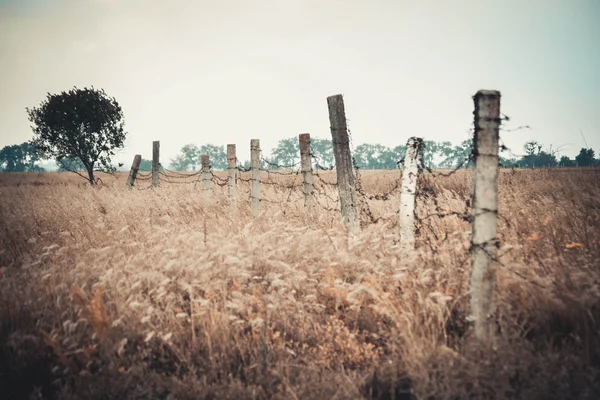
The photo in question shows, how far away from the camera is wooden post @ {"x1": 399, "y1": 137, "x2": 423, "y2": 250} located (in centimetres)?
404

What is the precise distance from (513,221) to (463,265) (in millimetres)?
2403

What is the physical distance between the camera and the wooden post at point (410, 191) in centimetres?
404

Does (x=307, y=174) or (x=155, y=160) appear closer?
(x=307, y=174)

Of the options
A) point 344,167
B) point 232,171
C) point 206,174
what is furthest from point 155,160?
point 344,167

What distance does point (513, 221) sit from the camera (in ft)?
A: 15.7

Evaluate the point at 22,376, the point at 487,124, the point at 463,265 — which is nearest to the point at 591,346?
the point at 463,265

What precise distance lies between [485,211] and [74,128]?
25297mm

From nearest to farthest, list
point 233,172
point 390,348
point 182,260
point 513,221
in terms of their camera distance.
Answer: point 390,348 < point 182,260 < point 513,221 < point 233,172

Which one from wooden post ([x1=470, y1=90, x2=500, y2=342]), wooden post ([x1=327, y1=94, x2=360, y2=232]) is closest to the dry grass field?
wooden post ([x1=470, y1=90, x2=500, y2=342])

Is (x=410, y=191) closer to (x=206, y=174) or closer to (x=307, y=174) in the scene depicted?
(x=307, y=174)

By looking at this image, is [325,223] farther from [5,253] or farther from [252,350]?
[5,253]

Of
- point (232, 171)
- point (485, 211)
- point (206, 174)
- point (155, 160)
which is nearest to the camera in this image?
point (485, 211)

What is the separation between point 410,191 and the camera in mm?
4074

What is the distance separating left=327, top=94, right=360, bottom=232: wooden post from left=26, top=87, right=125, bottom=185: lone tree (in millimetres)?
20788
